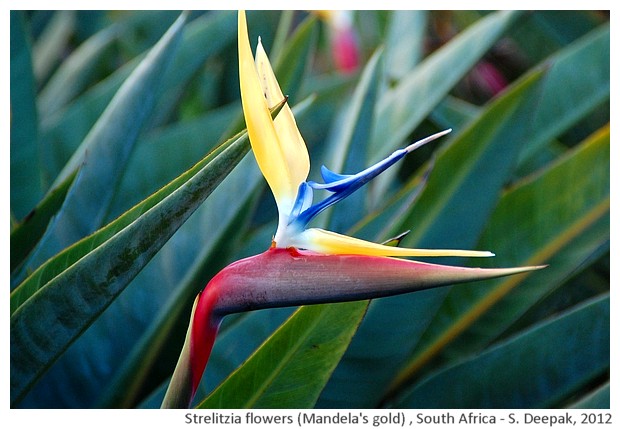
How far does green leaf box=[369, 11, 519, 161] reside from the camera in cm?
81

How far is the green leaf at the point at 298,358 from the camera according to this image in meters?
0.55

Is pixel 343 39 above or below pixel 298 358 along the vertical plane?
above

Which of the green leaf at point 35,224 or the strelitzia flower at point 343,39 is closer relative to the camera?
the green leaf at point 35,224

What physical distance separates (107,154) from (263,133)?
253 millimetres

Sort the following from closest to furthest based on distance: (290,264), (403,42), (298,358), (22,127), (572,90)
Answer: (290,264) < (298,358) < (22,127) < (572,90) < (403,42)

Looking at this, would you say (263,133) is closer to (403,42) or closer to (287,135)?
(287,135)

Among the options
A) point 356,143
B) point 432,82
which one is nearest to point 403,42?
point 432,82

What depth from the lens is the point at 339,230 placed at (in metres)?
0.70

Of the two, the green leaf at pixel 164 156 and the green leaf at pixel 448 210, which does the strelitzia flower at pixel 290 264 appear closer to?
the green leaf at pixel 448 210

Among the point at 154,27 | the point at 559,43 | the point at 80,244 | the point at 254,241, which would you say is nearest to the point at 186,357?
the point at 80,244

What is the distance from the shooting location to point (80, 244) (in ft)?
1.68

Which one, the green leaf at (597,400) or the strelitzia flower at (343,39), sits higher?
the strelitzia flower at (343,39)

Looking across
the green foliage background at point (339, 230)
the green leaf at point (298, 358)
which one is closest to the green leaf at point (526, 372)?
the green foliage background at point (339, 230)

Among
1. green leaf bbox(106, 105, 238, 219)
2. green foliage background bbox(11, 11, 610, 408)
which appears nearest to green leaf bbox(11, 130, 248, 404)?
green foliage background bbox(11, 11, 610, 408)
